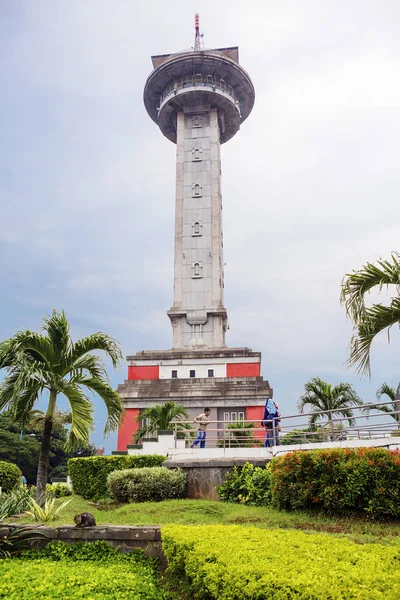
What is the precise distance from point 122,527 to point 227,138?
5463 centimetres

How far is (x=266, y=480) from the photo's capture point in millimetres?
12922

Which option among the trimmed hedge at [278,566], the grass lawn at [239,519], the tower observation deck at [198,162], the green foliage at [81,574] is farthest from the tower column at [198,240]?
the trimmed hedge at [278,566]

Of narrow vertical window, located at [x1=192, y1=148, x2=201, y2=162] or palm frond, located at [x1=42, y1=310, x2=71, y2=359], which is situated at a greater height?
narrow vertical window, located at [x1=192, y1=148, x2=201, y2=162]

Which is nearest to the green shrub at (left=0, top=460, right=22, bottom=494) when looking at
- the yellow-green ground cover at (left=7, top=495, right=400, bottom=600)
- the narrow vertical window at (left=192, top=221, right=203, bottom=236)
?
the yellow-green ground cover at (left=7, top=495, right=400, bottom=600)

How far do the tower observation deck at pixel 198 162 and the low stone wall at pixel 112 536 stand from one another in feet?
106

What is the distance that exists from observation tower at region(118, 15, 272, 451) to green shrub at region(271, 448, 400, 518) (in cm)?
Result: 2213

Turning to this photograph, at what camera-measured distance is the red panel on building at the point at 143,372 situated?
126 ft

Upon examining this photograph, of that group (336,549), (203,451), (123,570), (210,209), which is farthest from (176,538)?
(210,209)

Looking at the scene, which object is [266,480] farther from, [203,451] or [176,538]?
[176,538]

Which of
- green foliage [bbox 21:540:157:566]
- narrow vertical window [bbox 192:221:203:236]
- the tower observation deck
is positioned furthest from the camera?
narrow vertical window [bbox 192:221:203:236]

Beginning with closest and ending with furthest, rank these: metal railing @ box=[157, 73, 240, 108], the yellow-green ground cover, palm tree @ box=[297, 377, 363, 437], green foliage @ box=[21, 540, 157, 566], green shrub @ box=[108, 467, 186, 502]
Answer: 1. the yellow-green ground cover
2. green foliage @ box=[21, 540, 157, 566]
3. green shrub @ box=[108, 467, 186, 502]
4. palm tree @ box=[297, 377, 363, 437]
5. metal railing @ box=[157, 73, 240, 108]

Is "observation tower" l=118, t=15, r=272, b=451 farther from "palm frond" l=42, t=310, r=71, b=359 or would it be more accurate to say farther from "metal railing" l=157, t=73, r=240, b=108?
"palm frond" l=42, t=310, r=71, b=359

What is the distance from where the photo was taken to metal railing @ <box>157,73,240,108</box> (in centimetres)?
5016

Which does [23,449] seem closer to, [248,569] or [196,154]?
[196,154]
